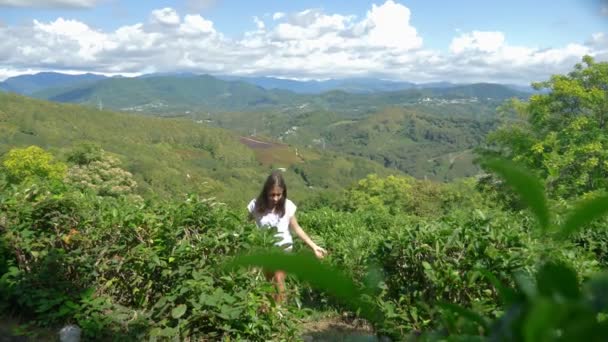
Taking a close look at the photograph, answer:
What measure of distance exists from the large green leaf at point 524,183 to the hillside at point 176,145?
10882cm

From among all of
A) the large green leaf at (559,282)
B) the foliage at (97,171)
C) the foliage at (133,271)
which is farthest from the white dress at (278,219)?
the foliage at (97,171)

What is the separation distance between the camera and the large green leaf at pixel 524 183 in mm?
492

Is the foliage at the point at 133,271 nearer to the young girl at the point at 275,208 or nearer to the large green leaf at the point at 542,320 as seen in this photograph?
the young girl at the point at 275,208

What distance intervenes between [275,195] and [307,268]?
17.5 feet

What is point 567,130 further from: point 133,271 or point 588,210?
point 588,210

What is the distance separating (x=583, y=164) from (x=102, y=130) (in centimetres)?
15345

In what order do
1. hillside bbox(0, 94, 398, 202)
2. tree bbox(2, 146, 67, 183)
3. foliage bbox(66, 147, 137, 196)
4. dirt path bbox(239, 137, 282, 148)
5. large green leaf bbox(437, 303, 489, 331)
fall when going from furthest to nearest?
dirt path bbox(239, 137, 282, 148), hillside bbox(0, 94, 398, 202), tree bbox(2, 146, 67, 183), foliage bbox(66, 147, 137, 196), large green leaf bbox(437, 303, 489, 331)

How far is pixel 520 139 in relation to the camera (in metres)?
22.4

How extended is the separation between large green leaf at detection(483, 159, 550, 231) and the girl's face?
17.4 feet

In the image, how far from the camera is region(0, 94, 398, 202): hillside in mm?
126438

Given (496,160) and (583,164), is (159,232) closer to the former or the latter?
(496,160)

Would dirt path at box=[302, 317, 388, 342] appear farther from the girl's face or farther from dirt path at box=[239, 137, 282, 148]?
dirt path at box=[239, 137, 282, 148]

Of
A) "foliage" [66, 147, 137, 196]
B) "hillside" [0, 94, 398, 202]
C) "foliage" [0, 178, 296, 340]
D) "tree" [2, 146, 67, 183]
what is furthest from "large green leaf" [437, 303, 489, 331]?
"hillside" [0, 94, 398, 202]

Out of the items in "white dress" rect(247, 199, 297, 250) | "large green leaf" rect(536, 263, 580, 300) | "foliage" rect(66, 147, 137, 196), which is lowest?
"foliage" rect(66, 147, 137, 196)
